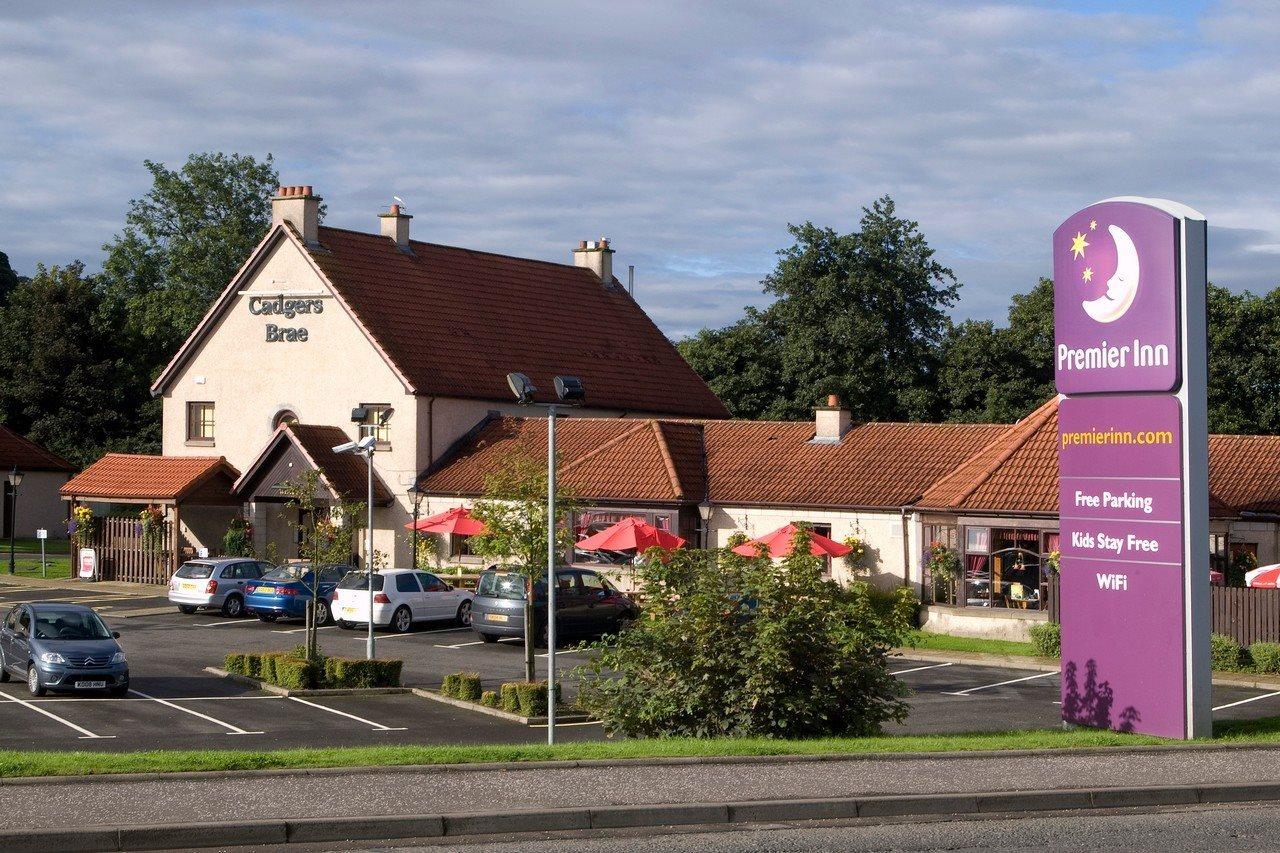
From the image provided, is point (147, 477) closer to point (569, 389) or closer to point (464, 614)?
point (464, 614)

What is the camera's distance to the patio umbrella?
31641 mm

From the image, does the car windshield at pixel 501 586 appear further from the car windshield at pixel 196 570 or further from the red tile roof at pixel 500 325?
the red tile roof at pixel 500 325

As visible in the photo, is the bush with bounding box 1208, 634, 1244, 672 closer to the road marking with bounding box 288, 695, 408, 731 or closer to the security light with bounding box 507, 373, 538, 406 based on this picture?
the security light with bounding box 507, 373, 538, 406

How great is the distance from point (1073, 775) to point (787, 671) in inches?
142

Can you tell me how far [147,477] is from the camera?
47.3m

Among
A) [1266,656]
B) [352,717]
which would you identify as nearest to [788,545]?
[1266,656]

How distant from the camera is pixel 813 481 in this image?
132 ft

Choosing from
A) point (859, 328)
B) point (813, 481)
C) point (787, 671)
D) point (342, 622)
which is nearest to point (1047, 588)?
point (813, 481)

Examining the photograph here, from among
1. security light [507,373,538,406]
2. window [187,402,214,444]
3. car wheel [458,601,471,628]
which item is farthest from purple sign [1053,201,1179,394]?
window [187,402,214,444]

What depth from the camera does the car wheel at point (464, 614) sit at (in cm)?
3697

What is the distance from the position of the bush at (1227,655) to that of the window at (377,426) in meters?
24.4

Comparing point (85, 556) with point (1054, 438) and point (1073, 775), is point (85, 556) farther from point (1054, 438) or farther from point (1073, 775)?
point (1073, 775)

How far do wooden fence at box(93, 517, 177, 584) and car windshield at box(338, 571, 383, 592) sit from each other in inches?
492

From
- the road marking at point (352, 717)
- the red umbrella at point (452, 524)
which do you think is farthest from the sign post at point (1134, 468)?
the red umbrella at point (452, 524)
